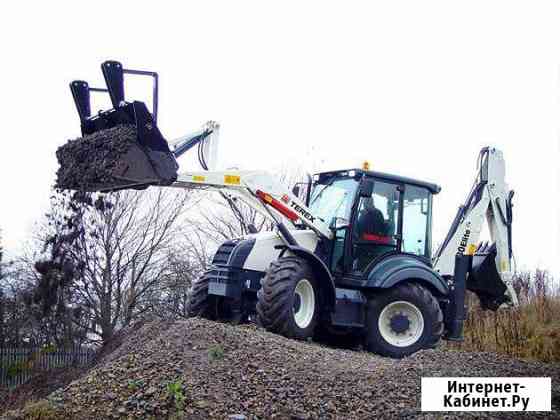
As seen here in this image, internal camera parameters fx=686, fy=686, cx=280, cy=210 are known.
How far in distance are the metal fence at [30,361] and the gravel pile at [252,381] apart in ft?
23.5

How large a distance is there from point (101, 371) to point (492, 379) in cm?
351

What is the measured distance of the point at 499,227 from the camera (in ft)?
37.8

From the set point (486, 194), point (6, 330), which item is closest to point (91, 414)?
point (486, 194)

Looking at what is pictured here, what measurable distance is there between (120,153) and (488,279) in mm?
6328

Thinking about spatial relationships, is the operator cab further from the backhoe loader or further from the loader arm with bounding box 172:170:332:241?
the loader arm with bounding box 172:170:332:241

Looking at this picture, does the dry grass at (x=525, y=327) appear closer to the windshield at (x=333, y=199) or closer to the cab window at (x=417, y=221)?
the cab window at (x=417, y=221)

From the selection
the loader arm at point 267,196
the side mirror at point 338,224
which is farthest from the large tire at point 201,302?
the side mirror at point 338,224

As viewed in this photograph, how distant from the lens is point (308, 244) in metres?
9.61

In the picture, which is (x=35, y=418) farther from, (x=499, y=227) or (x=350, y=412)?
(x=499, y=227)

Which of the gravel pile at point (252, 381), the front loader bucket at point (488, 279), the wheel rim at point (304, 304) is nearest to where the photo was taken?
the gravel pile at point (252, 381)

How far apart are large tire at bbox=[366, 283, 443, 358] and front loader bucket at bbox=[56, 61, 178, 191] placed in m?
3.34

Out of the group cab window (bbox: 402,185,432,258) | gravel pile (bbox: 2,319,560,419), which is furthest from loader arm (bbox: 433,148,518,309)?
gravel pile (bbox: 2,319,560,419)

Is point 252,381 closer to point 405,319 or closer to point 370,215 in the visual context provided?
point 405,319

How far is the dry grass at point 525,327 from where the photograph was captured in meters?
8.64
